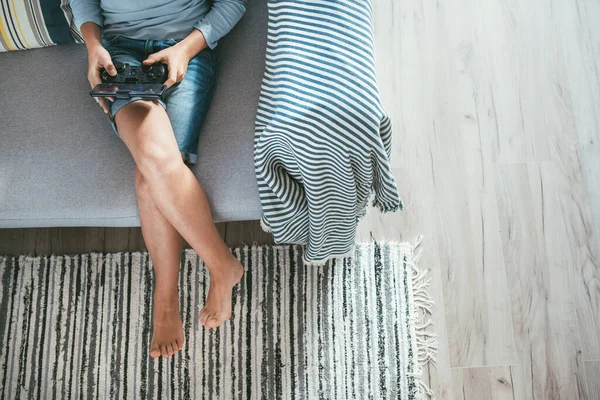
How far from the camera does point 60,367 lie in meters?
1.32

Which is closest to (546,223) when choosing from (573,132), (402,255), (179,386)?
(573,132)

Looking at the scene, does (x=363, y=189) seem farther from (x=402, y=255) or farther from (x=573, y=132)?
(x=573, y=132)

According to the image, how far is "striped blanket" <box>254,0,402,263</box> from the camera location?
3.04 ft

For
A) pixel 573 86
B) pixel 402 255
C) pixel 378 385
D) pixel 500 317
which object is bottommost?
pixel 378 385

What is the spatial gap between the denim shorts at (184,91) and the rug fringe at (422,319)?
66 cm

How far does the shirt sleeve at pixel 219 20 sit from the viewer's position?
112cm

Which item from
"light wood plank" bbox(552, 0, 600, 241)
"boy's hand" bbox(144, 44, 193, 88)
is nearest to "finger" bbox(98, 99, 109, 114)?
"boy's hand" bbox(144, 44, 193, 88)

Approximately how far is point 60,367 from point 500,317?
1182mm

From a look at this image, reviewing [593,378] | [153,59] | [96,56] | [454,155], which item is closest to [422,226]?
[454,155]

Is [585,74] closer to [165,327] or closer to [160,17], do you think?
[160,17]

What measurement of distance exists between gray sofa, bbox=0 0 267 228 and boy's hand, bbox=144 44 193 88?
0.37ft

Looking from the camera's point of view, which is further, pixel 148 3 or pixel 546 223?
pixel 546 223

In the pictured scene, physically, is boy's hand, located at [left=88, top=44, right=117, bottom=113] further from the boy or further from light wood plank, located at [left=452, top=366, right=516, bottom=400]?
light wood plank, located at [left=452, top=366, right=516, bottom=400]

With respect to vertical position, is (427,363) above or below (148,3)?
below
